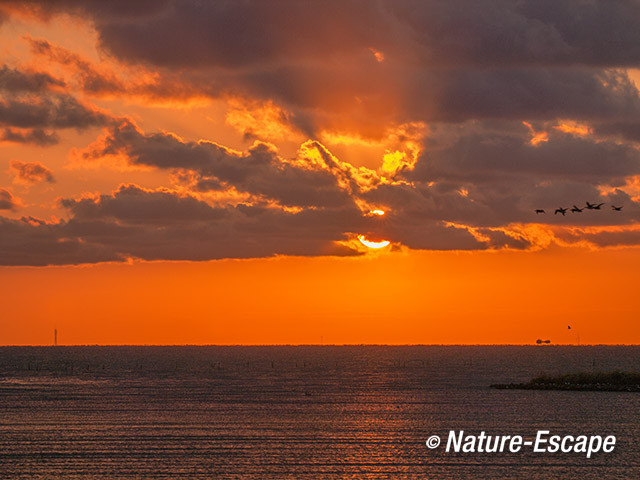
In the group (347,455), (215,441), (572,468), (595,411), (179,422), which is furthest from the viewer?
(595,411)

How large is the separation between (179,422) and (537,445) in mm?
51789

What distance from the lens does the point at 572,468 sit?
89.7 metres

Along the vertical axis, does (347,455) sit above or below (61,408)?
below

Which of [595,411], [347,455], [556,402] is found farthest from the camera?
[556,402]

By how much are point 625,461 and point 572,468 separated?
→ 785 cm

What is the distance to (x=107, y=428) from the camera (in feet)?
396

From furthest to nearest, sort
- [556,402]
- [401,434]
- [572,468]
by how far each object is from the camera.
Result: [556,402] → [401,434] → [572,468]

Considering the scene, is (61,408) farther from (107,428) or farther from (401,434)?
(401,434)

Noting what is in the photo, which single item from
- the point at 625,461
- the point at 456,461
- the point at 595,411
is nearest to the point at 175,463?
the point at 456,461

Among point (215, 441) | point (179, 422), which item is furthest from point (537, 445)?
point (179, 422)

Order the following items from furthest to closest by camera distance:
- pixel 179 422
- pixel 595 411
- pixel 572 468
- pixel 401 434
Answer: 1. pixel 595 411
2. pixel 179 422
3. pixel 401 434
4. pixel 572 468

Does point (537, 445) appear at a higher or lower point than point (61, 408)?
lower

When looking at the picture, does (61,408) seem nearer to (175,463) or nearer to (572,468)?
(175,463)

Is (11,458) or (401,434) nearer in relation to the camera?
(11,458)
